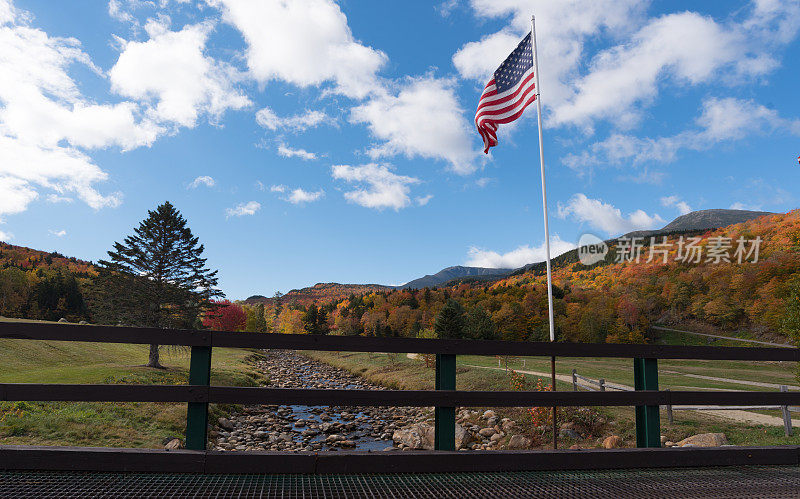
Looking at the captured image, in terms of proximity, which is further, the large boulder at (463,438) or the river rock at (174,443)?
the large boulder at (463,438)

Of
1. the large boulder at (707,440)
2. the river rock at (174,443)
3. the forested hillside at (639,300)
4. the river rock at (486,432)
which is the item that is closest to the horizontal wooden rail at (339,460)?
the large boulder at (707,440)

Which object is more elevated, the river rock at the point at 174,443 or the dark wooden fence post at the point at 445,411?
the dark wooden fence post at the point at 445,411

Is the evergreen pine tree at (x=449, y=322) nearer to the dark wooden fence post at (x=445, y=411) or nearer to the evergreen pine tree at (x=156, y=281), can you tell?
the evergreen pine tree at (x=156, y=281)

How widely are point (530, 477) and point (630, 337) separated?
245 feet

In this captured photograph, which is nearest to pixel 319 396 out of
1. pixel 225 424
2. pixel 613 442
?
pixel 613 442

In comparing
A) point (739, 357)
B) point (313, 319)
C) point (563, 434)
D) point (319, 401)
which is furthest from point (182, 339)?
point (313, 319)

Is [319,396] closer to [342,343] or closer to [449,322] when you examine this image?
[342,343]

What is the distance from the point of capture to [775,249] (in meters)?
75.3

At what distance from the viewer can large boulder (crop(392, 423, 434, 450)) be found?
13750 millimetres

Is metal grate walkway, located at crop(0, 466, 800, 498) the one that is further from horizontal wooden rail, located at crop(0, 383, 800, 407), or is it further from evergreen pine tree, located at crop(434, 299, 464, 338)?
evergreen pine tree, located at crop(434, 299, 464, 338)

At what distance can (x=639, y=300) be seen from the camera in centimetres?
8169

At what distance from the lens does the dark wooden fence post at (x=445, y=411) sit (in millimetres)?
3824

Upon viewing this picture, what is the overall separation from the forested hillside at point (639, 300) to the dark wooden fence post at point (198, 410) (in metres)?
44.2

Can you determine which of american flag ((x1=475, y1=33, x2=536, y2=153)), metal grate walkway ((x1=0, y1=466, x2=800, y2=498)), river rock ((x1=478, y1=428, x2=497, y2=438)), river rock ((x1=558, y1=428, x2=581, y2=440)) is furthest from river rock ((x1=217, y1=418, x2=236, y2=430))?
metal grate walkway ((x1=0, y1=466, x2=800, y2=498))
